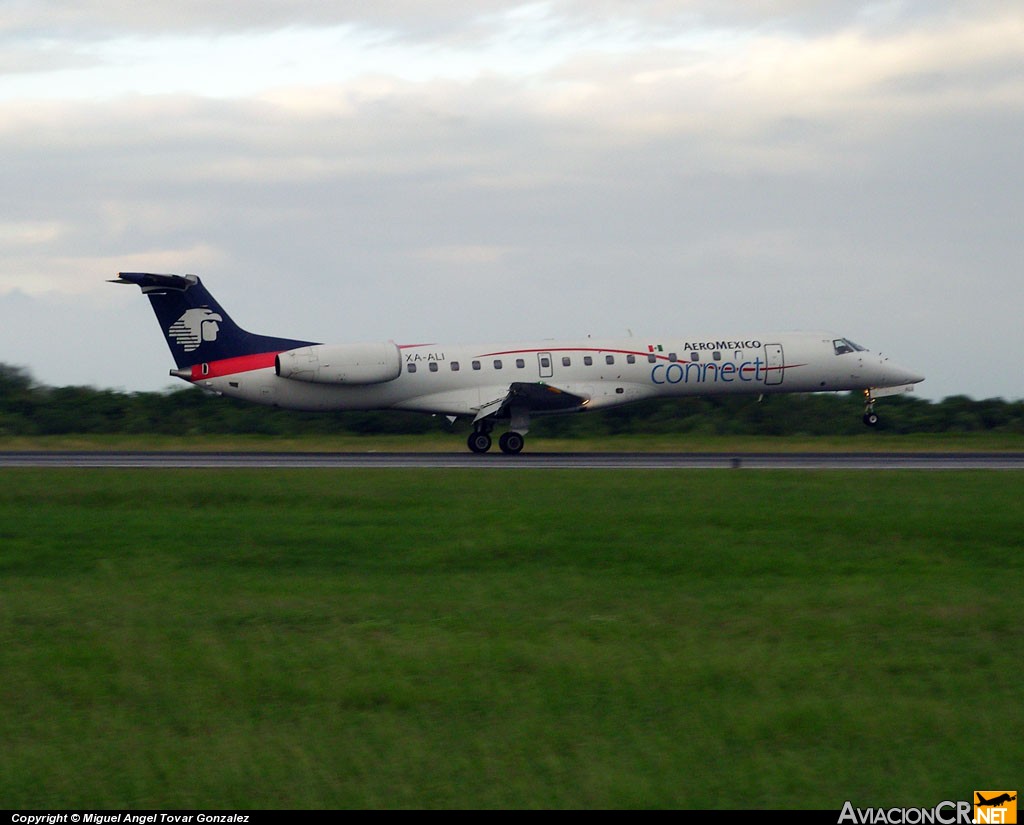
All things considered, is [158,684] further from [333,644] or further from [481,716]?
[481,716]

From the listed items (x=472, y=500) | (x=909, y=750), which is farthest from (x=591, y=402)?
(x=909, y=750)

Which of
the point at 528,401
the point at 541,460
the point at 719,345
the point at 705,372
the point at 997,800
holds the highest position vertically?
the point at 719,345

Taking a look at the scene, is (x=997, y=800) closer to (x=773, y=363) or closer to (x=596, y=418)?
(x=773, y=363)

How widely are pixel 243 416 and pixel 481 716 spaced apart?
40.7 m

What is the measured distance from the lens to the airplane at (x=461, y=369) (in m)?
35.0

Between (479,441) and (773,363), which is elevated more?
(773,363)

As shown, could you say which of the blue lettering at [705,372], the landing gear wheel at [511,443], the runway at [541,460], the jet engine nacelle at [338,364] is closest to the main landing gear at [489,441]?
the landing gear wheel at [511,443]

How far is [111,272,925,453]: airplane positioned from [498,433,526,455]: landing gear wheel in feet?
0.14

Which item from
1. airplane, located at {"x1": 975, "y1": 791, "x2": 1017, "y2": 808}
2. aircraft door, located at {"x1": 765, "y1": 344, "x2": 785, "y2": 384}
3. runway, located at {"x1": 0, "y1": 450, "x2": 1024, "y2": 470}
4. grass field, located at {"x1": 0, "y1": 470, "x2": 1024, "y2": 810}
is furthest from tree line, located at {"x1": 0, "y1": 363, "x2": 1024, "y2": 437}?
airplane, located at {"x1": 975, "y1": 791, "x2": 1017, "y2": 808}

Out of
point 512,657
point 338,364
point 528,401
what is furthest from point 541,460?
point 512,657

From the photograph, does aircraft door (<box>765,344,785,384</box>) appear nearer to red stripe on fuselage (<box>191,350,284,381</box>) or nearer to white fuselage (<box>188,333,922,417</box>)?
white fuselage (<box>188,333,922,417</box>)

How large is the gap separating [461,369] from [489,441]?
230cm

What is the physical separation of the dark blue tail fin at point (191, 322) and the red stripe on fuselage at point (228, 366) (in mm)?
131

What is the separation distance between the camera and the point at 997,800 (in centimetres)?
677
